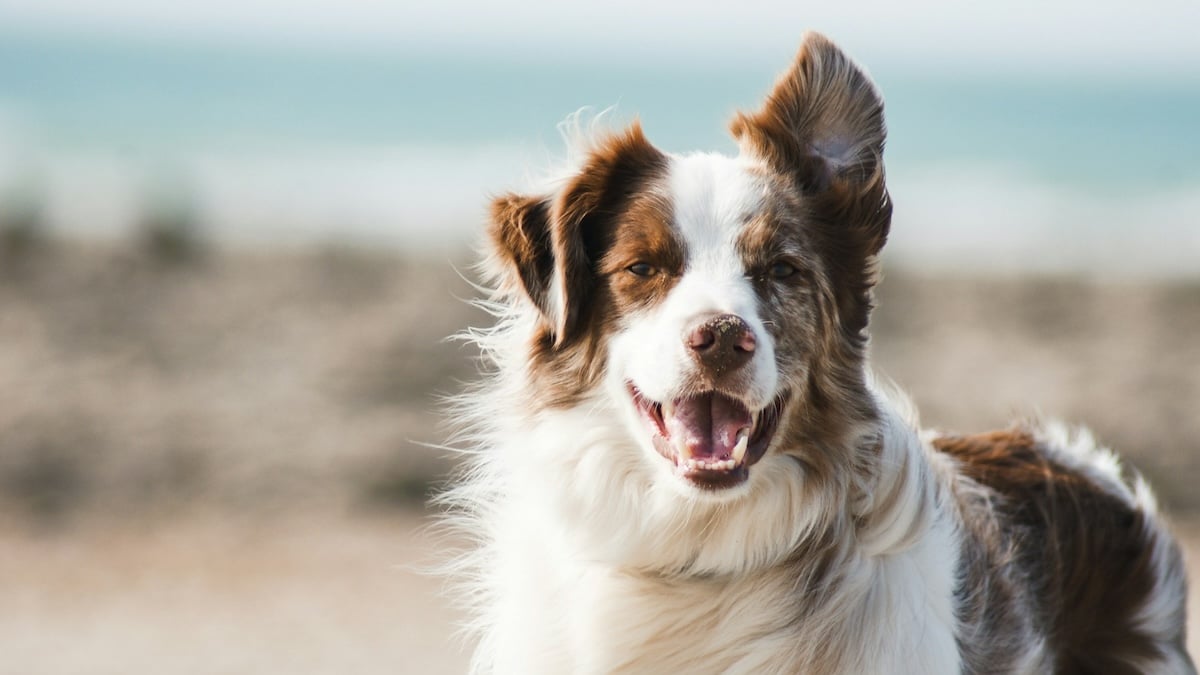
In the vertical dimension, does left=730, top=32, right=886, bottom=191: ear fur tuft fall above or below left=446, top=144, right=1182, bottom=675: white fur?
above

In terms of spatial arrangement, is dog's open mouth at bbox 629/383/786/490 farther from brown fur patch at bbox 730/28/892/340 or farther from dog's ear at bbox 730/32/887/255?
dog's ear at bbox 730/32/887/255

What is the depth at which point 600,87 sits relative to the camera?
4519 cm

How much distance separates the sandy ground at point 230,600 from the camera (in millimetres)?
7910

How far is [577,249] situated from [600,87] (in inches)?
1649

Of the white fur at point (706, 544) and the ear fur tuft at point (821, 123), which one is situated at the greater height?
the ear fur tuft at point (821, 123)

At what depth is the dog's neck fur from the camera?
380 cm

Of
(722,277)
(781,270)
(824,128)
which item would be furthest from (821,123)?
(722,277)

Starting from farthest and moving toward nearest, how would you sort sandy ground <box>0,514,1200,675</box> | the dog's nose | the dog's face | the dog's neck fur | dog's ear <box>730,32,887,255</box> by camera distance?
sandy ground <box>0,514,1200,675</box> → dog's ear <box>730,32,887,255</box> → the dog's neck fur → the dog's face → the dog's nose

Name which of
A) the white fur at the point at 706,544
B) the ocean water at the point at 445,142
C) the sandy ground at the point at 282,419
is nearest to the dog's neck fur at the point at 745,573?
the white fur at the point at 706,544

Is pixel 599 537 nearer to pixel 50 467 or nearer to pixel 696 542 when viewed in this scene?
pixel 696 542

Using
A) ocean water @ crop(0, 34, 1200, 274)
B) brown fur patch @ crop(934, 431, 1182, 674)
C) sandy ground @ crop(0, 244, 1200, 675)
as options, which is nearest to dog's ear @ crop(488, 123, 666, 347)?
brown fur patch @ crop(934, 431, 1182, 674)

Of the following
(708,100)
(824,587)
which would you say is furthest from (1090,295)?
(708,100)

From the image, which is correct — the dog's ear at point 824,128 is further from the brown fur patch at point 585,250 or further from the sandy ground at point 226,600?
the sandy ground at point 226,600

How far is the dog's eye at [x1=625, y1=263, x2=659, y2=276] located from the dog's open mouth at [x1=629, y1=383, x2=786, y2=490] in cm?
36
